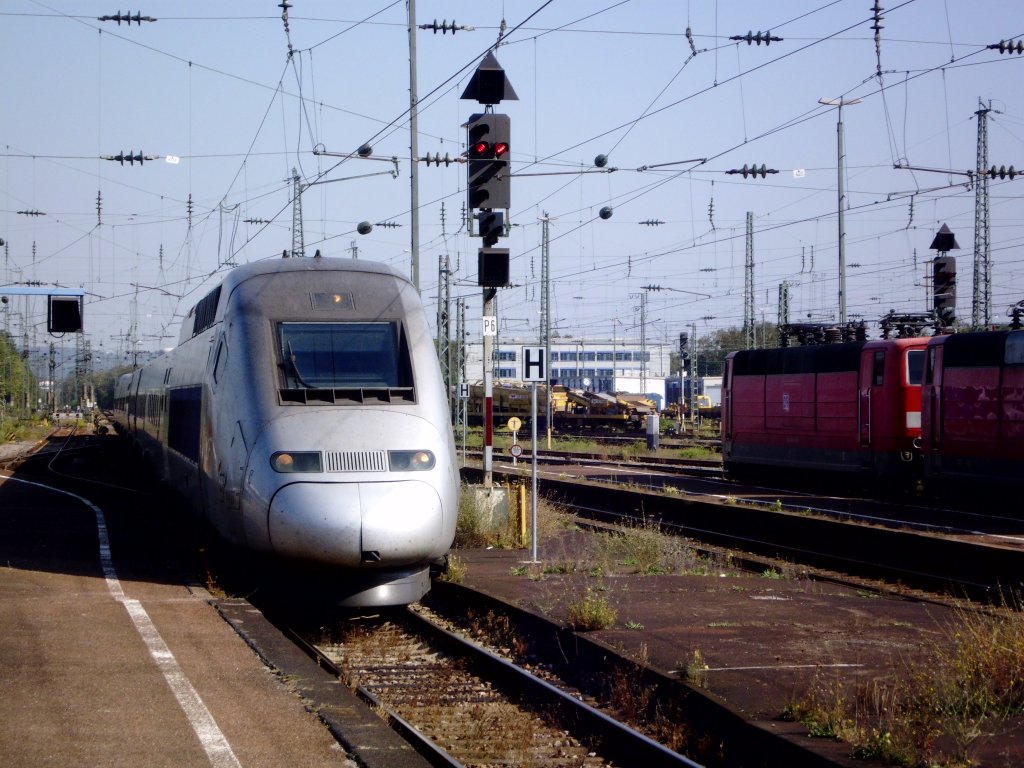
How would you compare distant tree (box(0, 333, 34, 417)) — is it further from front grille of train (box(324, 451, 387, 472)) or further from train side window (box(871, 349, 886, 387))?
front grille of train (box(324, 451, 387, 472))

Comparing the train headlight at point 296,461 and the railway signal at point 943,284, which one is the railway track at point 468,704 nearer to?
the train headlight at point 296,461

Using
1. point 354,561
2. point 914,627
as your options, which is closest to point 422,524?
point 354,561

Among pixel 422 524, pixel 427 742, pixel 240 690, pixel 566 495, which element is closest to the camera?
pixel 427 742

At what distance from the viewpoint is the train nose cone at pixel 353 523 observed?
33.4 feet

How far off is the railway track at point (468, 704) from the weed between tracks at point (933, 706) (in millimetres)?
1010

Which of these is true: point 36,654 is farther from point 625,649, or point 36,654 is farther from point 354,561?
point 625,649

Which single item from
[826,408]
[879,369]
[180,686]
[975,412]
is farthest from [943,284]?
[180,686]

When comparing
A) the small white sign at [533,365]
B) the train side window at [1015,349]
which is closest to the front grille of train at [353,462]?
the small white sign at [533,365]

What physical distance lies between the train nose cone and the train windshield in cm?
148

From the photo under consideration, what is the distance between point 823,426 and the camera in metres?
27.5

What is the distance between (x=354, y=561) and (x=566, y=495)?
1692cm

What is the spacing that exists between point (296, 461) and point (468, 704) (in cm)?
285

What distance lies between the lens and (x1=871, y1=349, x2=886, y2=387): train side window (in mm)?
25500

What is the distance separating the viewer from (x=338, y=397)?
11.3 meters
